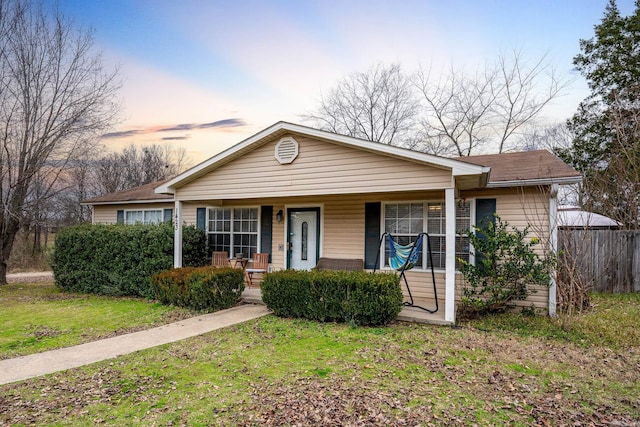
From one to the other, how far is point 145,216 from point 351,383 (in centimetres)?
1108

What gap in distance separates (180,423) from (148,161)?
98.3 ft

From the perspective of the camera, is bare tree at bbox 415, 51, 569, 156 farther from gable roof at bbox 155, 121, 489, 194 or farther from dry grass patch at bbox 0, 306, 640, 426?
dry grass patch at bbox 0, 306, 640, 426

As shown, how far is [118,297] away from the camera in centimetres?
948

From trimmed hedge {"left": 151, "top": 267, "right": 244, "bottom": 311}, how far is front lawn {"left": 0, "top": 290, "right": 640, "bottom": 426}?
175cm

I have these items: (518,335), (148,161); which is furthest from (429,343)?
(148,161)

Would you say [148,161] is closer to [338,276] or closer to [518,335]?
[338,276]

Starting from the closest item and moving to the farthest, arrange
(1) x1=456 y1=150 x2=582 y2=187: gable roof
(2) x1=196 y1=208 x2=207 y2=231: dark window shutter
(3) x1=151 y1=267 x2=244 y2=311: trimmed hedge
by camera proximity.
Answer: (1) x1=456 y1=150 x2=582 y2=187: gable roof → (3) x1=151 y1=267 x2=244 y2=311: trimmed hedge → (2) x1=196 y1=208 x2=207 y2=231: dark window shutter

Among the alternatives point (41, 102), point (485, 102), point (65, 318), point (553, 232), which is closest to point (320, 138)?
point (553, 232)

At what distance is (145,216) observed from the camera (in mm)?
12906

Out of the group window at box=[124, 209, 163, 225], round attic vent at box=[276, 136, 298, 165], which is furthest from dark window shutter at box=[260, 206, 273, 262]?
window at box=[124, 209, 163, 225]

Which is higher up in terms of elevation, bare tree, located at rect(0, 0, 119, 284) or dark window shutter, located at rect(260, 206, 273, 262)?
bare tree, located at rect(0, 0, 119, 284)

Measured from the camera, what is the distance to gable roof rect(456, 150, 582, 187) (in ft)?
22.4

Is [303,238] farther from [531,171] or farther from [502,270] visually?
[531,171]

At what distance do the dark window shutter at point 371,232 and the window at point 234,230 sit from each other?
329cm
